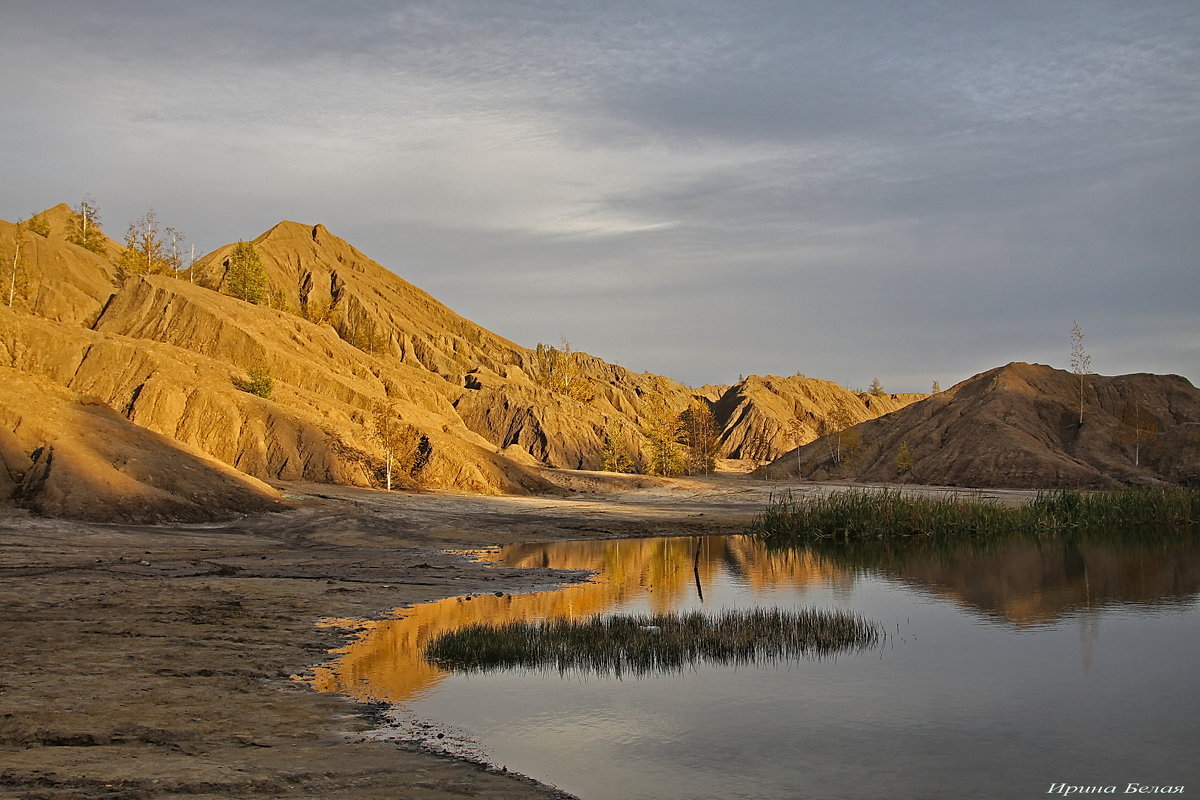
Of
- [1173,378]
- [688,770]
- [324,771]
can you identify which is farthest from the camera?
[1173,378]

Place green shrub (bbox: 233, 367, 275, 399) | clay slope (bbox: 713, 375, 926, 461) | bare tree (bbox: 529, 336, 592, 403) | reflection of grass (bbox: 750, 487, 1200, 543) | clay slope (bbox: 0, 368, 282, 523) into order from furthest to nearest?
1. clay slope (bbox: 713, 375, 926, 461)
2. bare tree (bbox: 529, 336, 592, 403)
3. green shrub (bbox: 233, 367, 275, 399)
4. reflection of grass (bbox: 750, 487, 1200, 543)
5. clay slope (bbox: 0, 368, 282, 523)

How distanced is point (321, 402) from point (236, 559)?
33.5 m

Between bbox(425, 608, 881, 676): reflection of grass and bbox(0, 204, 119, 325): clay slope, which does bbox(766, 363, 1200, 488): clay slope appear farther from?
bbox(0, 204, 119, 325): clay slope

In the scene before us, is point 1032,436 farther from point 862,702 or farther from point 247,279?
point 862,702

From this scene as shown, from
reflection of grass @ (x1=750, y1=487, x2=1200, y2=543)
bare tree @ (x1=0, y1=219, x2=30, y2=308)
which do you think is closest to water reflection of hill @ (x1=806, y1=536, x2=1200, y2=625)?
reflection of grass @ (x1=750, y1=487, x2=1200, y2=543)

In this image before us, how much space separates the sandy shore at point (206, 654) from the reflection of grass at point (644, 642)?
2530mm

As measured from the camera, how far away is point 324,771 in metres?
Result: 8.93

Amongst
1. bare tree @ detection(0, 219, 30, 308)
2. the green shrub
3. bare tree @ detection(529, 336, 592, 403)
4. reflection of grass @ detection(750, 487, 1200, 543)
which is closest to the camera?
reflection of grass @ detection(750, 487, 1200, 543)

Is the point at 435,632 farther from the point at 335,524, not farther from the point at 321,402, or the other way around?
the point at 321,402

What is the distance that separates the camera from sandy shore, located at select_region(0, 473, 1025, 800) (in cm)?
865

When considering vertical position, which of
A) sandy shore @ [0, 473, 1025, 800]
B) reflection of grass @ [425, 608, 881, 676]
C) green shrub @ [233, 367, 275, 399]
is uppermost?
green shrub @ [233, 367, 275, 399]

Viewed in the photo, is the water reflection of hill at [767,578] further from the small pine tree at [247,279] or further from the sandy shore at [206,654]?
the small pine tree at [247,279]

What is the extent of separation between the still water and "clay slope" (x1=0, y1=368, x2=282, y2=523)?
16923 mm

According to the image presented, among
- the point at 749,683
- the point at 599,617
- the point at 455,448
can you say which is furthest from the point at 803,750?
the point at 455,448
